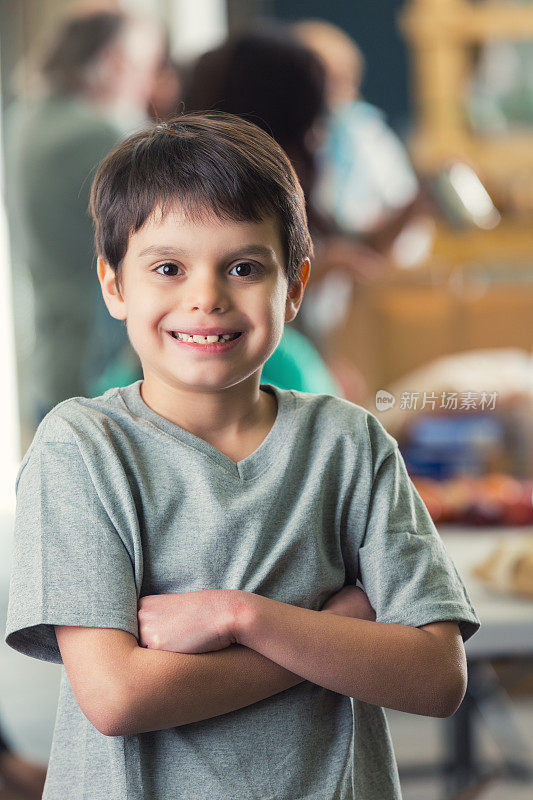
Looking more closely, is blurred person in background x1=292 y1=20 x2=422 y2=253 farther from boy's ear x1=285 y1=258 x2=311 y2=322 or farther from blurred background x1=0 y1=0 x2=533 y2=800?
boy's ear x1=285 y1=258 x2=311 y2=322

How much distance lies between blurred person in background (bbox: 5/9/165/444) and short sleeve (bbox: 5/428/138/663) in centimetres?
26

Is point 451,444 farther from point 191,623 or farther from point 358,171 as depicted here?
point 358,171

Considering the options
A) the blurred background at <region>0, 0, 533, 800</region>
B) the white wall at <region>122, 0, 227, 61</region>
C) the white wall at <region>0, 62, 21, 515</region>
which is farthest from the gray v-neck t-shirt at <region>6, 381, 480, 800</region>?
the white wall at <region>122, 0, 227, 61</region>

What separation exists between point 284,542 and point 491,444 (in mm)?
554

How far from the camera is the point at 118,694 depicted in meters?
0.47

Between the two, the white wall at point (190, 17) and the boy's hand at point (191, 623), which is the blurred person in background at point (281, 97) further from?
the white wall at point (190, 17)

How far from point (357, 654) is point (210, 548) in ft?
0.28

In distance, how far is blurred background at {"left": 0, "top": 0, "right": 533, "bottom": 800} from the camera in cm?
89

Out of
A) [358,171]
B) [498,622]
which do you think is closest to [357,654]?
[498,622]

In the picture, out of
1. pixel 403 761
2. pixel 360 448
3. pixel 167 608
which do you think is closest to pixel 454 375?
pixel 360 448

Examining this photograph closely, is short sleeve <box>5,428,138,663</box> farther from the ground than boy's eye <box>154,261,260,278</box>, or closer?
closer

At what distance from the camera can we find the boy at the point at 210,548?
0.48m

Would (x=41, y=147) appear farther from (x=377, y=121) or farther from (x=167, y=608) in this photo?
(x=377, y=121)

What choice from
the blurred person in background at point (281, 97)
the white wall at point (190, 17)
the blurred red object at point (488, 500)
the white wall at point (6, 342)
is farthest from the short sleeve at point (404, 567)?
the white wall at point (190, 17)
